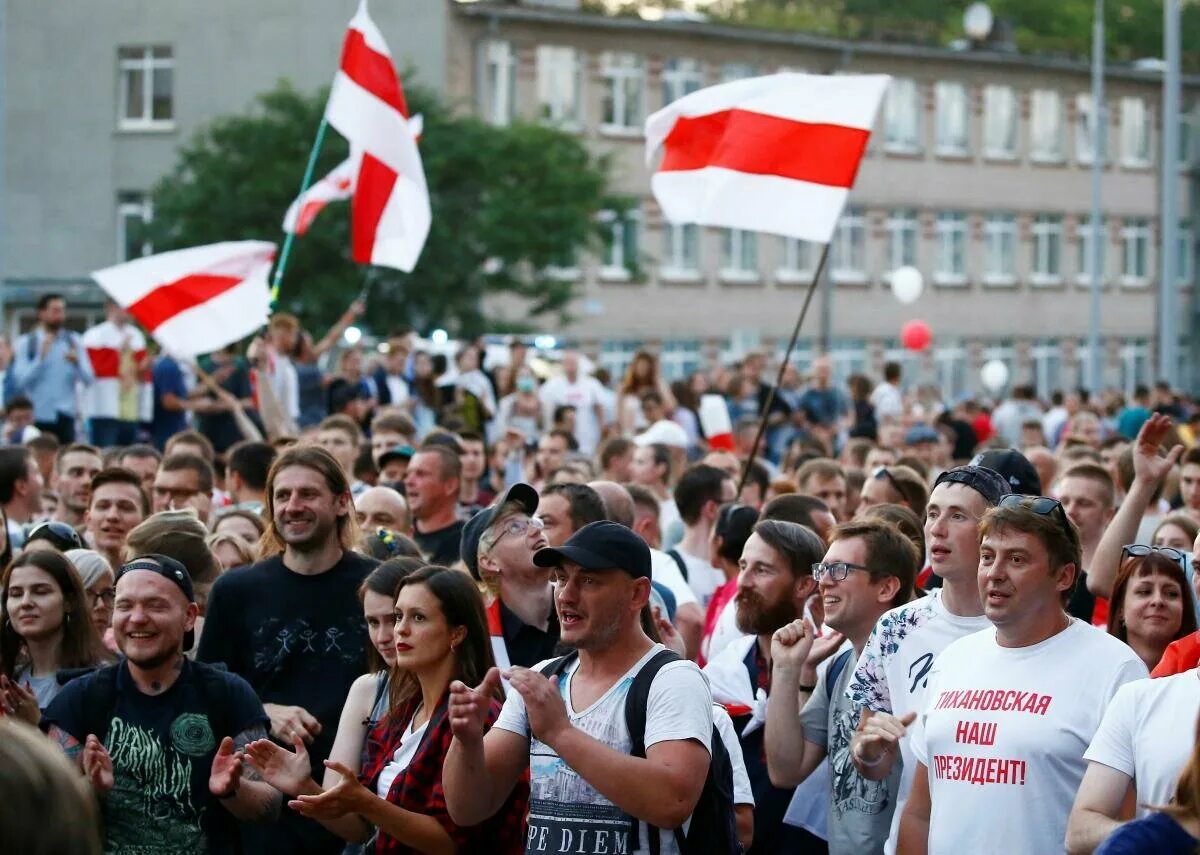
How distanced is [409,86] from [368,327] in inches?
197

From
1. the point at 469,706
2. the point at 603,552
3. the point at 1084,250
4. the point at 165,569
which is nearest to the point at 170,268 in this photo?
the point at 165,569

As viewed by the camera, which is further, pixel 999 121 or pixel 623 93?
pixel 999 121

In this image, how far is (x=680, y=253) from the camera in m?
54.9

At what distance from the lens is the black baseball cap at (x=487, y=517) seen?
24.4ft

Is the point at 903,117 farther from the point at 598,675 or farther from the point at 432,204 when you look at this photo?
the point at 598,675

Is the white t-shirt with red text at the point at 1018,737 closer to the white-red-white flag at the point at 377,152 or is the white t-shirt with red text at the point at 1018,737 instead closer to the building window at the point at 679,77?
the white-red-white flag at the point at 377,152

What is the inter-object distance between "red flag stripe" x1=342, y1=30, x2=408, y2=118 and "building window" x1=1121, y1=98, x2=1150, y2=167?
5393 cm

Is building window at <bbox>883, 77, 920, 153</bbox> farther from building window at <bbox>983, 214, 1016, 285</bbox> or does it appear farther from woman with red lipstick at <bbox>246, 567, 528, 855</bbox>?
woman with red lipstick at <bbox>246, 567, 528, 855</bbox>

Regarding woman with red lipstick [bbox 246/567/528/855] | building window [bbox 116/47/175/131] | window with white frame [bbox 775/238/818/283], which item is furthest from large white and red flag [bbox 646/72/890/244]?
window with white frame [bbox 775/238/818/283]

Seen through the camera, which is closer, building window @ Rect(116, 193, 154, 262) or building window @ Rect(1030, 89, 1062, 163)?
building window @ Rect(116, 193, 154, 262)

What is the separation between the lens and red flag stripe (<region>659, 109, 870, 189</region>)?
1145cm

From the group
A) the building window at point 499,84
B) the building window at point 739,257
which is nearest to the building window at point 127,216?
the building window at point 499,84

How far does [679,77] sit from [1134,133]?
61.2 ft

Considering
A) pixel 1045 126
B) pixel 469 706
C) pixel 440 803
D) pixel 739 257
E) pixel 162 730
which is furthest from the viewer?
pixel 1045 126
